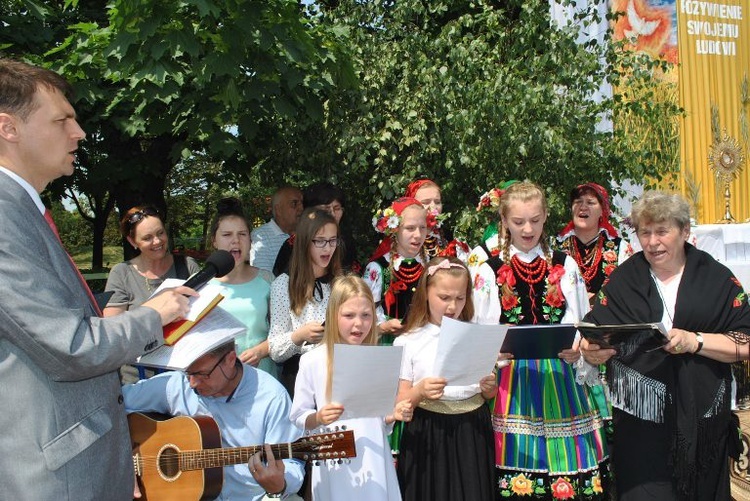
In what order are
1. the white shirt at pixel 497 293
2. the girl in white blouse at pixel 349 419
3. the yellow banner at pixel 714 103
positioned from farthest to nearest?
the yellow banner at pixel 714 103 < the white shirt at pixel 497 293 < the girl in white blouse at pixel 349 419

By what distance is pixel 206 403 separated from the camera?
10.8 ft

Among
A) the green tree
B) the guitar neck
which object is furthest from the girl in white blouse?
the green tree

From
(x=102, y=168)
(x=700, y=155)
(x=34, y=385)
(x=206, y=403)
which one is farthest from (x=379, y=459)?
(x=700, y=155)

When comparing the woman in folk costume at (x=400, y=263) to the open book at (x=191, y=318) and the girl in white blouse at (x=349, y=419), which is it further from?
the open book at (x=191, y=318)

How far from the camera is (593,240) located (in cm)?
522

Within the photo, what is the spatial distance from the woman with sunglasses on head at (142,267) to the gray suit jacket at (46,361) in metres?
2.42

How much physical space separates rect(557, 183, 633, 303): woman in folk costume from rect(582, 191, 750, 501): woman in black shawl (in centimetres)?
168

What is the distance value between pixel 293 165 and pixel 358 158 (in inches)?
33.5

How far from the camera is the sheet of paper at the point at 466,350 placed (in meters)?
3.11

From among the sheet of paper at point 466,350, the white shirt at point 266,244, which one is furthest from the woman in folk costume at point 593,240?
the white shirt at point 266,244

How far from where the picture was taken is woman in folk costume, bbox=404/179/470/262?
16.1 ft

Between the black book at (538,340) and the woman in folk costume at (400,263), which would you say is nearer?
the black book at (538,340)

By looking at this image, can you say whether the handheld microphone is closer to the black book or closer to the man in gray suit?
the man in gray suit

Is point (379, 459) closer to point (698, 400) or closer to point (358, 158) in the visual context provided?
point (698, 400)
